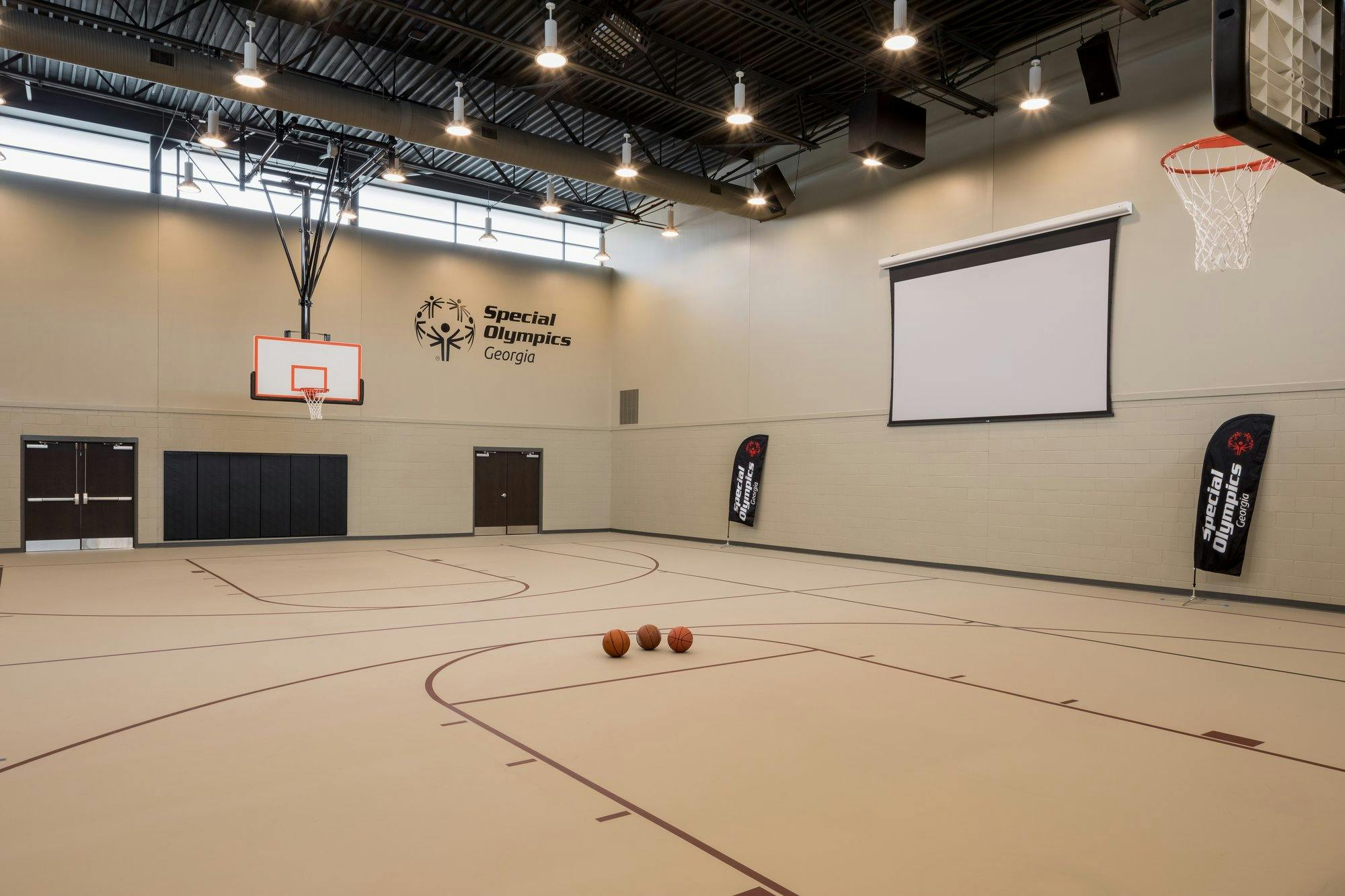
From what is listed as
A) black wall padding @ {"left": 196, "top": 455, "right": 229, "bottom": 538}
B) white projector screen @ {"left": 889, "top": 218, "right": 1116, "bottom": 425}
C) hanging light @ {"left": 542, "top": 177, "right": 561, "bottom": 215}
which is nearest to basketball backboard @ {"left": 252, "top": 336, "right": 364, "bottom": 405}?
black wall padding @ {"left": 196, "top": 455, "right": 229, "bottom": 538}

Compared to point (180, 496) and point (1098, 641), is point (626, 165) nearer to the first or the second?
point (1098, 641)

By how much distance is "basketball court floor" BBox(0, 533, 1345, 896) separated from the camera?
9.96 feet

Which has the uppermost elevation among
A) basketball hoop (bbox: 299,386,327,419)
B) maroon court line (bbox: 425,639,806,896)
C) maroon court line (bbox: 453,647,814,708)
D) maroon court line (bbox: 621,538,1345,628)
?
basketball hoop (bbox: 299,386,327,419)

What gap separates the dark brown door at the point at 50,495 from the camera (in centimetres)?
1477

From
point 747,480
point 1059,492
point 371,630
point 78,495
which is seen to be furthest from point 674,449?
point 371,630

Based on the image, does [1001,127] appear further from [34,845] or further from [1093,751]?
[34,845]

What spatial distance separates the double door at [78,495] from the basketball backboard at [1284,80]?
57.1 ft

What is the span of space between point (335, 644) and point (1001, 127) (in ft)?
37.3

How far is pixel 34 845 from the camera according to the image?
314 centimetres

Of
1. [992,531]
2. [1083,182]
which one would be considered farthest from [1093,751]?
[1083,182]

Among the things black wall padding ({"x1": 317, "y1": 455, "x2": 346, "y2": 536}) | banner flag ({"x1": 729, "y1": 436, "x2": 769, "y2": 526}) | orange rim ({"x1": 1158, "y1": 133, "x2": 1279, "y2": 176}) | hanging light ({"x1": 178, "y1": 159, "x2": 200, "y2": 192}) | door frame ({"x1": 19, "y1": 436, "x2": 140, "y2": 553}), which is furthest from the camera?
black wall padding ({"x1": 317, "y1": 455, "x2": 346, "y2": 536})

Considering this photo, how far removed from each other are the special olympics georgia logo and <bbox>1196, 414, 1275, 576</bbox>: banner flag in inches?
572

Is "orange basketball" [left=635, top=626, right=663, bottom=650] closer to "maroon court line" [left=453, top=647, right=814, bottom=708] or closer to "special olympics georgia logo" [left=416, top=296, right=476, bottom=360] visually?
"maroon court line" [left=453, top=647, right=814, bottom=708]

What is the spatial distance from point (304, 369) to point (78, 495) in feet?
14.7
